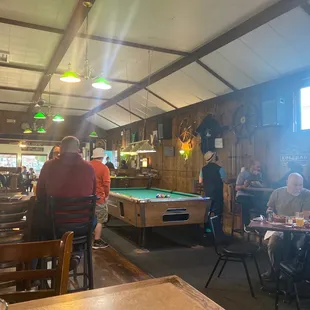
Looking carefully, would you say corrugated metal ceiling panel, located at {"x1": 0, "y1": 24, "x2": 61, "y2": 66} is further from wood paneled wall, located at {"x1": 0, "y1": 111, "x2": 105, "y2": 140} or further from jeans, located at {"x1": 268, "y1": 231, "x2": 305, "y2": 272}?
wood paneled wall, located at {"x1": 0, "y1": 111, "x2": 105, "y2": 140}

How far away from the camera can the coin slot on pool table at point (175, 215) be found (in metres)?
4.98

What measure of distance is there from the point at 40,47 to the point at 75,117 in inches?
282

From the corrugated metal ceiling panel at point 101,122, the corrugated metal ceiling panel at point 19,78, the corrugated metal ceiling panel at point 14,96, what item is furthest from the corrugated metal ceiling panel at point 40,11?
the corrugated metal ceiling panel at point 101,122

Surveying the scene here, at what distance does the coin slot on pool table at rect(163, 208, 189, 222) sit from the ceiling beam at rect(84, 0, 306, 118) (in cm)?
267

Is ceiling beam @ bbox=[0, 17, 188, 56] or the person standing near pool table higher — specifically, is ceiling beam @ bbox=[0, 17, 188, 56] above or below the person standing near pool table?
above

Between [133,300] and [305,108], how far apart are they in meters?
4.75

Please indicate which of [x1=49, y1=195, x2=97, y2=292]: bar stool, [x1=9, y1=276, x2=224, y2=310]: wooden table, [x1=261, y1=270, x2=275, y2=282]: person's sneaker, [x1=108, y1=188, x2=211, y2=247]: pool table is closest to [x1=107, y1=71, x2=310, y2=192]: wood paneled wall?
[x1=108, y1=188, x2=211, y2=247]: pool table

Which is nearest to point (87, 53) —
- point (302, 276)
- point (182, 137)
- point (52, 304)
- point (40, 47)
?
point (40, 47)

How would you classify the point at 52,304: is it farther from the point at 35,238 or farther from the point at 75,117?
the point at 75,117

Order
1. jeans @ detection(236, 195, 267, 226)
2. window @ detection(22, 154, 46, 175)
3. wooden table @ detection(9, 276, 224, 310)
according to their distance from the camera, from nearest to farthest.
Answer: wooden table @ detection(9, 276, 224, 310) < jeans @ detection(236, 195, 267, 226) < window @ detection(22, 154, 46, 175)

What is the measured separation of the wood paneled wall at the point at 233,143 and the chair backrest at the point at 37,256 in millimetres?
4518

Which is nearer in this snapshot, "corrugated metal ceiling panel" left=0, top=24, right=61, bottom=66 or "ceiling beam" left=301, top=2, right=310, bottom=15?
"ceiling beam" left=301, top=2, right=310, bottom=15

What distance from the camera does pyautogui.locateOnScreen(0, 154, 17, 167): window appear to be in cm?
1569

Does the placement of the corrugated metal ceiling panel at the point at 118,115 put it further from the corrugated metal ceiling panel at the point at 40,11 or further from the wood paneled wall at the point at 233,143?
the corrugated metal ceiling panel at the point at 40,11
